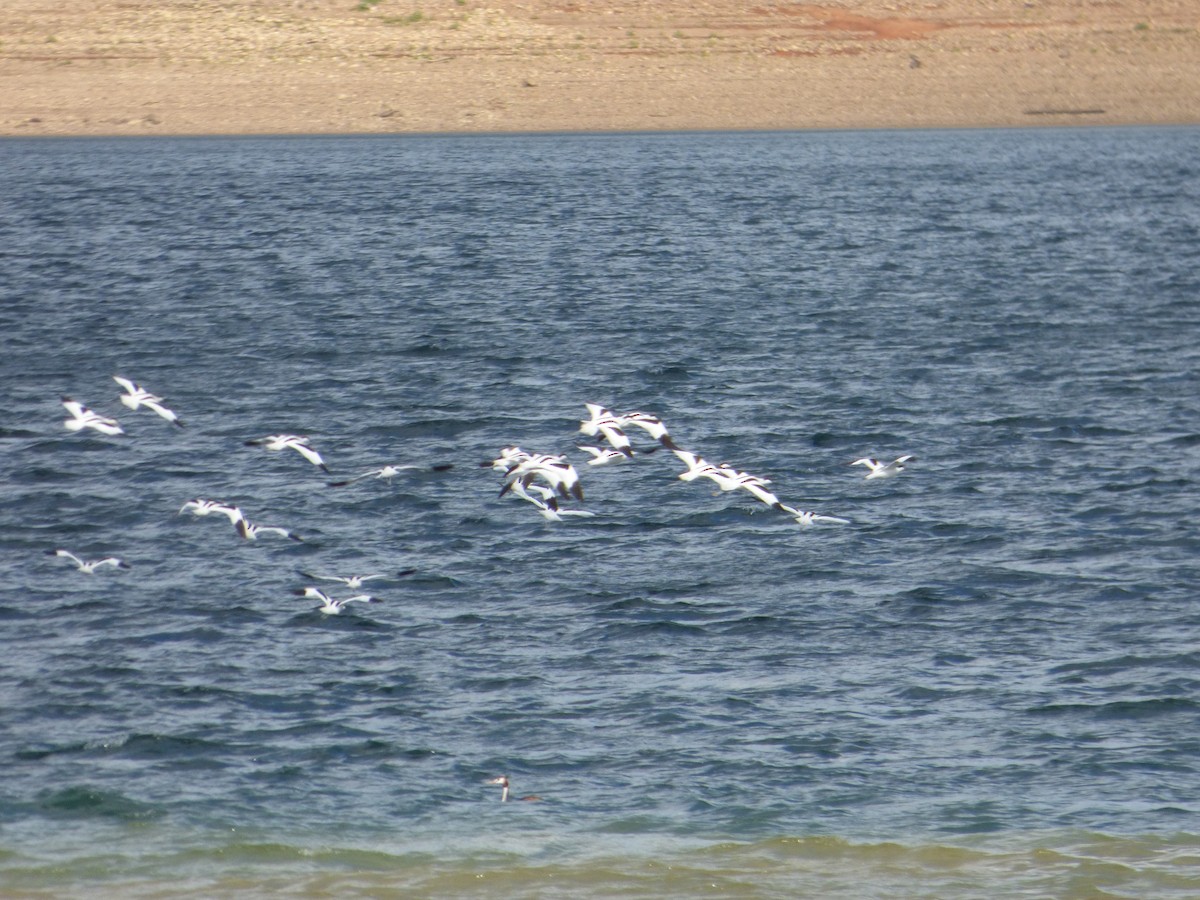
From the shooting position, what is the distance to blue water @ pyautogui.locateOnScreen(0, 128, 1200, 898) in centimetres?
1425

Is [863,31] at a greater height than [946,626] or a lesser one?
greater

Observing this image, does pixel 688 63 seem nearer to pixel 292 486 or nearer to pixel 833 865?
pixel 292 486

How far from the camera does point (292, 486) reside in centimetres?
2422

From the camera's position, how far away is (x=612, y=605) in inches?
755

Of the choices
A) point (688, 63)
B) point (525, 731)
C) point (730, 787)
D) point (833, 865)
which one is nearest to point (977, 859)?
point (833, 865)

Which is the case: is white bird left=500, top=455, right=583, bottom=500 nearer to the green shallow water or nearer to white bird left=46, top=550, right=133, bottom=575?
white bird left=46, top=550, right=133, bottom=575

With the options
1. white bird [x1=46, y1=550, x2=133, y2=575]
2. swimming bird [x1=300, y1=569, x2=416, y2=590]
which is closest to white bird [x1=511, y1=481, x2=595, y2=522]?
swimming bird [x1=300, y1=569, x2=416, y2=590]

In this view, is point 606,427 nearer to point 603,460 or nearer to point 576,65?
point 603,460

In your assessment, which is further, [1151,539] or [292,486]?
[292,486]

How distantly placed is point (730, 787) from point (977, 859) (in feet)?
7.45

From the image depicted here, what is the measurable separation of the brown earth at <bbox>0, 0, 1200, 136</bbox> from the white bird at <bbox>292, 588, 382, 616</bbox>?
6511cm

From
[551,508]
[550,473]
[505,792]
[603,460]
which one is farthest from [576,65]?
[505,792]

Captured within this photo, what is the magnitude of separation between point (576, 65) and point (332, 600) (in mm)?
68382

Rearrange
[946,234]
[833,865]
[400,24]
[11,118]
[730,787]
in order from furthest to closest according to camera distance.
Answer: [400,24], [11,118], [946,234], [730,787], [833,865]
